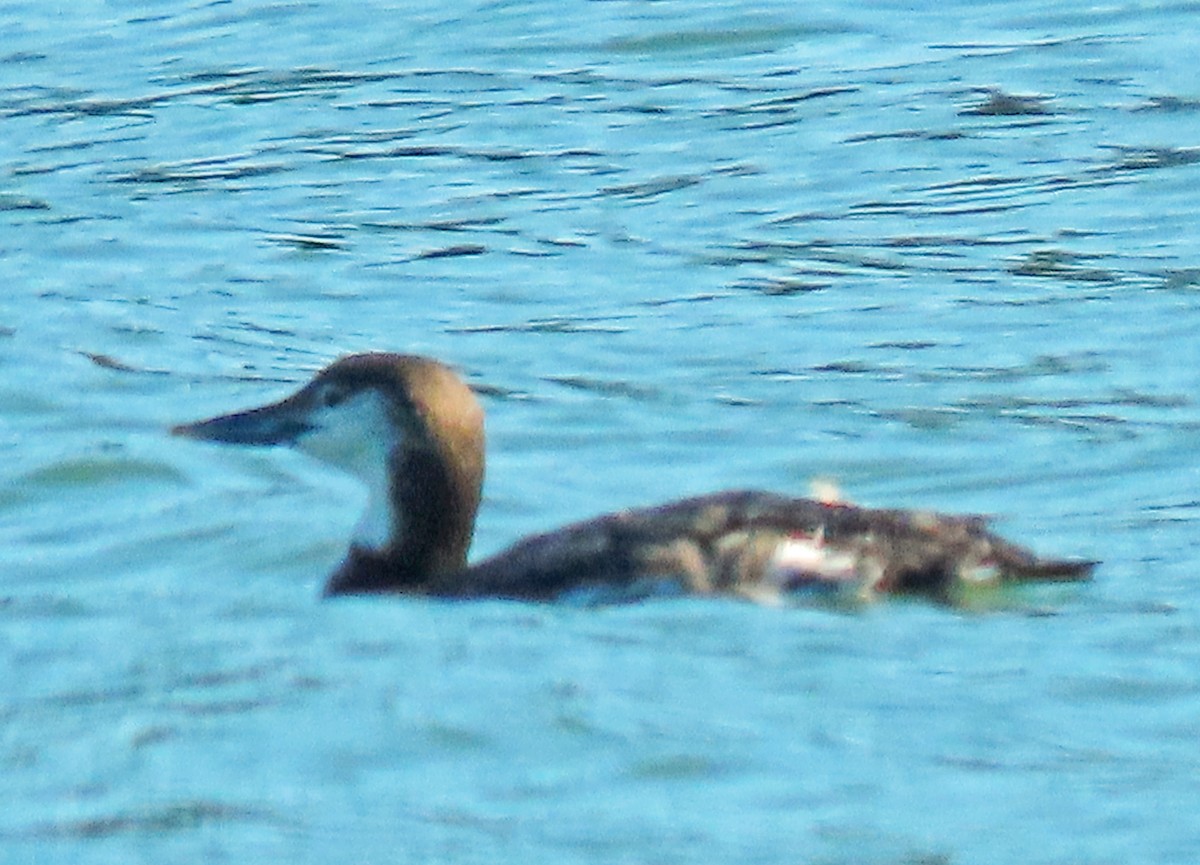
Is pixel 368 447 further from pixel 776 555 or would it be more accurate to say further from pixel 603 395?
pixel 603 395

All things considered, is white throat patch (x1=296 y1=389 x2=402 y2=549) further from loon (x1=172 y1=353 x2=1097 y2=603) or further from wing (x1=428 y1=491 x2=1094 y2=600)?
wing (x1=428 y1=491 x2=1094 y2=600)

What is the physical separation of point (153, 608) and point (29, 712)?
3.40 ft

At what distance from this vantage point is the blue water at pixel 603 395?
7184mm

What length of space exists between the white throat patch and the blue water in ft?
0.82

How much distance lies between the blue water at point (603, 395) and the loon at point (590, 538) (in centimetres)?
10

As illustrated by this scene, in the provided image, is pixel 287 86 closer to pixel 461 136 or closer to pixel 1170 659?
pixel 461 136

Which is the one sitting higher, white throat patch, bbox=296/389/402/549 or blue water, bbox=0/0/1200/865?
white throat patch, bbox=296/389/402/549

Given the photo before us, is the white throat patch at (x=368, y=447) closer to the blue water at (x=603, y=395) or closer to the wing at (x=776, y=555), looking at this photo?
the blue water at (x=603, y=395)

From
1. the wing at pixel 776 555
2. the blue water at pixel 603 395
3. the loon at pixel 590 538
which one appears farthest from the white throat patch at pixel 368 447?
the wing at pixel 776 555

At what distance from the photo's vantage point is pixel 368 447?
29.5 ft

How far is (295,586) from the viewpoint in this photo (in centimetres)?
921

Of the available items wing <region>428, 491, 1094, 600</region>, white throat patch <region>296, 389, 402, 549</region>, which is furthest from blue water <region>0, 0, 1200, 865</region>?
white throat patch <region>296, 389, 402, 549</region>

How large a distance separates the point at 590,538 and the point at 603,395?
8.35ft

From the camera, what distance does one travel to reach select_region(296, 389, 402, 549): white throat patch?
29.3 ft
